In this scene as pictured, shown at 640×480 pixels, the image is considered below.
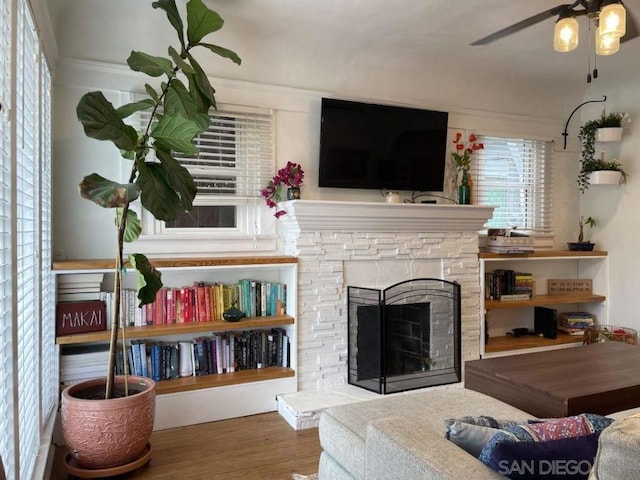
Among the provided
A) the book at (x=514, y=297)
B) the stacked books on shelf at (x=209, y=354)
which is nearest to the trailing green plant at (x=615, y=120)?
the book at (x=514, y=297)

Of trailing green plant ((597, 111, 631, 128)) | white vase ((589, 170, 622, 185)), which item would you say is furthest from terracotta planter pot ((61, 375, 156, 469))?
trailing green plant ((597, 111, 631, 128))

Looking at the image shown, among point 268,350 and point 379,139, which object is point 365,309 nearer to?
point 268,350

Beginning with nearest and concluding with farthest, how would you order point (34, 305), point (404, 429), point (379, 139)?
1. point (404, 429)
2. point (34, 305)
3. point (379, 139)

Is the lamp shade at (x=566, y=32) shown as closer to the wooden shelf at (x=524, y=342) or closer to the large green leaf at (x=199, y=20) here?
the large green leaf at (x=199, y=20)

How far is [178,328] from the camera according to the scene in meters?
3.04

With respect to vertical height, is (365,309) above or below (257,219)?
below

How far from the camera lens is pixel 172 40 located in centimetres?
322

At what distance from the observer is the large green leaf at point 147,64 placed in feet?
7.78

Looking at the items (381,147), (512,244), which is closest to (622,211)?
(512,244)

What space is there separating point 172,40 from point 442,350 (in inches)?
117

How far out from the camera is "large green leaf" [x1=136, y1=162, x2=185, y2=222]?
225 centimetres

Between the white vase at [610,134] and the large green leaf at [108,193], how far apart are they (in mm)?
3958

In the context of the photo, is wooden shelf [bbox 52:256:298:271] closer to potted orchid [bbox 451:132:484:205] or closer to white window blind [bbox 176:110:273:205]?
white window blind [bbox 176:110:273:205]

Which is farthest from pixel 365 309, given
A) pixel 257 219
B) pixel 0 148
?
pixel 0 148
